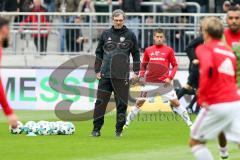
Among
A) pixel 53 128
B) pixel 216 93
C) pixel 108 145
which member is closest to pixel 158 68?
pixel 53 128

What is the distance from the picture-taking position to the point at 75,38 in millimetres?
28656

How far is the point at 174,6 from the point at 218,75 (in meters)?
17.3

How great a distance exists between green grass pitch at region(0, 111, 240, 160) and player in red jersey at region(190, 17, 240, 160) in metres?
2.93

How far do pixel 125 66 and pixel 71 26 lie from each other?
31.5ft

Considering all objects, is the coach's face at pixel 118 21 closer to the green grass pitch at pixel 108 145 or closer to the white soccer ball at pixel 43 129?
the green grass pitch at pixel 108 145

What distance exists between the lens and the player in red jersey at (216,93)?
12.1 m

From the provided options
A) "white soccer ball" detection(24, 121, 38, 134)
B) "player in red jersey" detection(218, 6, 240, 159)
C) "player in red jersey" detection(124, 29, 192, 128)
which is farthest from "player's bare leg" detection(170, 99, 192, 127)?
"player in red jersey" detection(218, 6, 240, 159)

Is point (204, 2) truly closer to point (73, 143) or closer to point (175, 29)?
point (175, 29)

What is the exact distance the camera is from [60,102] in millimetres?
26562

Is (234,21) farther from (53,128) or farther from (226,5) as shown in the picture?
(226,5)

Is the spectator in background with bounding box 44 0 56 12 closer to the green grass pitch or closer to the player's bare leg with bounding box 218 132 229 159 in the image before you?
the green grass pitch

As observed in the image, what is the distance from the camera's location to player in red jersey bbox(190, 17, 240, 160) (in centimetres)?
1209

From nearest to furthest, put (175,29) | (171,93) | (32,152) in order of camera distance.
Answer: (32,152) < (171,93) < (175,29)

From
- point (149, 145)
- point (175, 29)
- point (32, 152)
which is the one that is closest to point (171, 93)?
point (149, 145)
